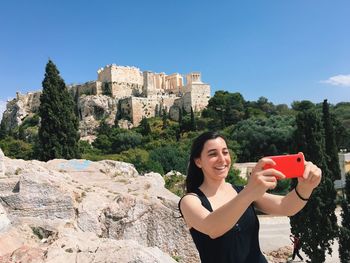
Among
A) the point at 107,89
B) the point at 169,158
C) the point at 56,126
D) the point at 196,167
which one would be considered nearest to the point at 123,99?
the point at 107,89

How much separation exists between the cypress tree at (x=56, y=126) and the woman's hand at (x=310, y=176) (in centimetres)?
1727

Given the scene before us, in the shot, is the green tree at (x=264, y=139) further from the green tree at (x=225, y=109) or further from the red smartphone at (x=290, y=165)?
the red smartphone at (x=290, y=165)

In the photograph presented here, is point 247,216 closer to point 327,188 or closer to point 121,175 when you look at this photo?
point 121,175

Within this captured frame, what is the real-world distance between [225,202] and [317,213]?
11185 millimetres

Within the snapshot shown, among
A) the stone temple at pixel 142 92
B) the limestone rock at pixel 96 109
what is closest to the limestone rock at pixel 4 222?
Result: the limestone rock at pixel 96 109

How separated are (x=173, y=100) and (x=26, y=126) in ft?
82.3

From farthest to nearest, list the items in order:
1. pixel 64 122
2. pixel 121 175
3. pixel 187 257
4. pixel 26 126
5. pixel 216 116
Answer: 1. pixel 26 126
2. pixel 216 116
3. pixel 64 122
4. pixel 121 175
5. pixel 187 257

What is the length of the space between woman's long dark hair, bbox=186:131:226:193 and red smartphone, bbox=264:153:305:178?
1.57 ft

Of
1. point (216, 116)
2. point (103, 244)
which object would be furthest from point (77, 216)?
point (216, 116)

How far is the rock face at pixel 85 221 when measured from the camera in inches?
169

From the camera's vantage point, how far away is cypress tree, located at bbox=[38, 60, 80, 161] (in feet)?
59.7

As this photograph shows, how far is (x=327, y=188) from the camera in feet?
40.0

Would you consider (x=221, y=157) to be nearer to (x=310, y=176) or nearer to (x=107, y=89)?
(x=310, y=176)

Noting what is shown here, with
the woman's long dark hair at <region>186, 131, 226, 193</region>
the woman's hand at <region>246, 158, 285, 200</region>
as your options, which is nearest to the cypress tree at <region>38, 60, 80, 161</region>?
the woman's long dark hair at <region>186, 131, 226, 193</region>
